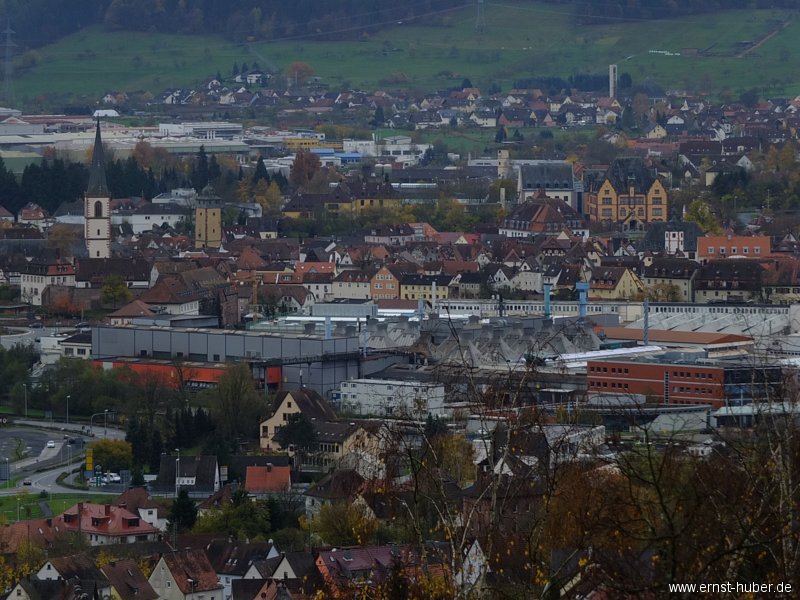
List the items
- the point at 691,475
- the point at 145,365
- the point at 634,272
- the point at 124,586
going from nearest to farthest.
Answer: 1. the point at 691,475
2. the point at 124,586
3. the point at 145,365
4. the point at 634,272

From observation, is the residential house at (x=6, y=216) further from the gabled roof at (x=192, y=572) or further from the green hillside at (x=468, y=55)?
the green hillside at (x=468, y=55)

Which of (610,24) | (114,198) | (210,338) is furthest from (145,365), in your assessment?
(610,24)

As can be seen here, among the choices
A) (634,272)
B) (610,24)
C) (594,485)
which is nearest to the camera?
(594,485)

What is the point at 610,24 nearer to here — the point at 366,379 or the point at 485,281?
the point at 485,281

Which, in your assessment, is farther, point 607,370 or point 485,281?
point 485,281

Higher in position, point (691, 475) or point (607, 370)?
point (691, 475)

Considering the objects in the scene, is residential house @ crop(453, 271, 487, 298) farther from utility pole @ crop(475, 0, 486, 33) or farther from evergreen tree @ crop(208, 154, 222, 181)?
utility pole @ crop(475, 0, 486, 33)
